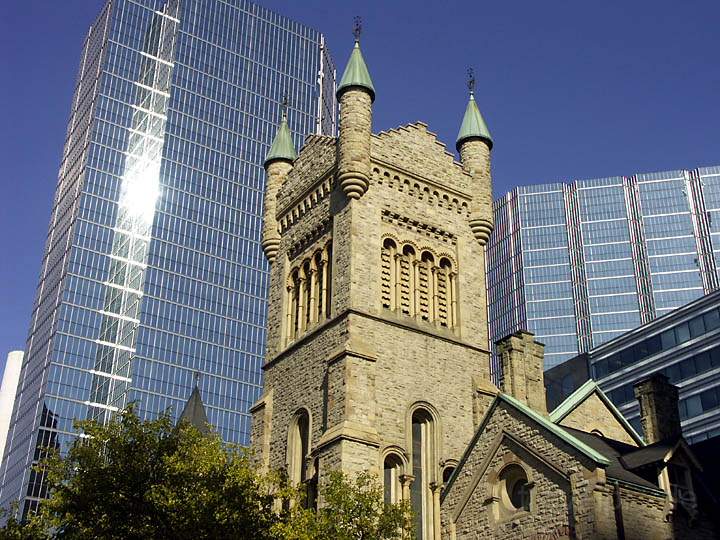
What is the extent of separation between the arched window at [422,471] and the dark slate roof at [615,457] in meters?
7.73

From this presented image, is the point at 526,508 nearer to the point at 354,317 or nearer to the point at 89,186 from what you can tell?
the point at 354,317

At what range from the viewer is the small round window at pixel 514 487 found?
96.4 ft

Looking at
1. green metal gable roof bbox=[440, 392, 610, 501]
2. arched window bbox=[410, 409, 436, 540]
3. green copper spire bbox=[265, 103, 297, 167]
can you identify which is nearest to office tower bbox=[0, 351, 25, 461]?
green copper spire bbox=[265, 103, 297, 167]

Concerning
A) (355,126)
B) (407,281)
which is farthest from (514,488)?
(355,126)

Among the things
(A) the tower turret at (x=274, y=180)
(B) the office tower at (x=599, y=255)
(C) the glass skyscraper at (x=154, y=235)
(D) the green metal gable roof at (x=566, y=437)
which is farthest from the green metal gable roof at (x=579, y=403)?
(B) the office tower at (x=599, y=255)

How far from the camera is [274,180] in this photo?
4912 centimetres

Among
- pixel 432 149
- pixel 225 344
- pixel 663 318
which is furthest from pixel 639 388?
pixel 225 344

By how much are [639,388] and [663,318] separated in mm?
60756

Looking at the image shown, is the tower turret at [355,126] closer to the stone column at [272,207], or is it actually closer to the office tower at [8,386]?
the stone column at [272,207]

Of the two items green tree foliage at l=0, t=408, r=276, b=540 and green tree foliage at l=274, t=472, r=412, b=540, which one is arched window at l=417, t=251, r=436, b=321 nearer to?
green tree foliage at l=0, t=408, r=276, b=540

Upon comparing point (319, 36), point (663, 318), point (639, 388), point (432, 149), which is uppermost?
point (319, 36)

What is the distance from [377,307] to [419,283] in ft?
10.5

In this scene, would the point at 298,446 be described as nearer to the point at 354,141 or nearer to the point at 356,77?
the point at 354,141

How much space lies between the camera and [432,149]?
4562cm
